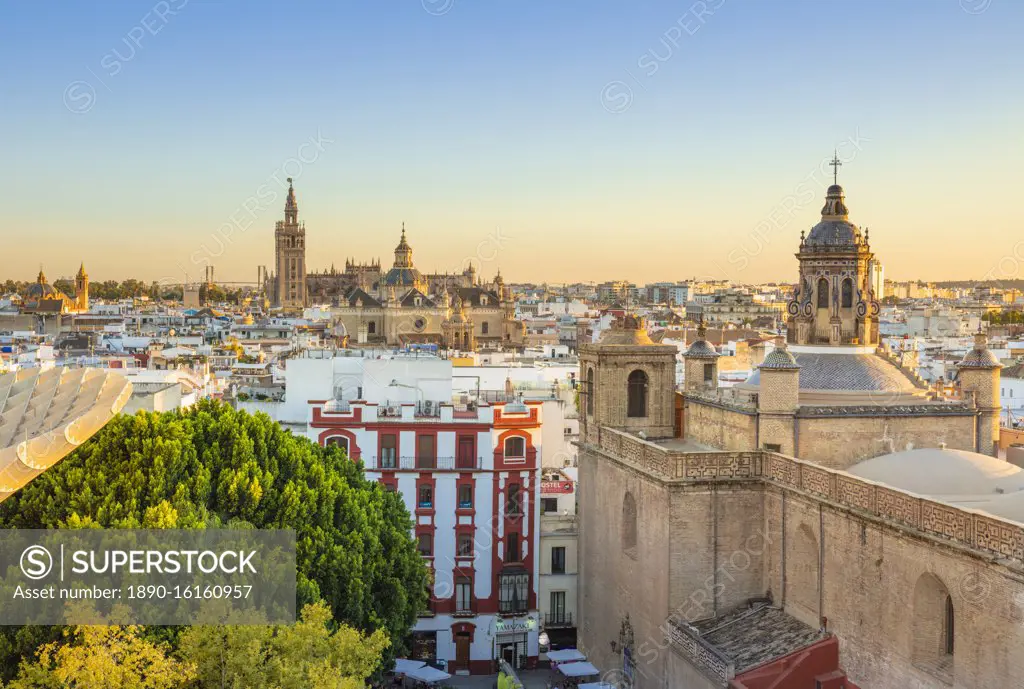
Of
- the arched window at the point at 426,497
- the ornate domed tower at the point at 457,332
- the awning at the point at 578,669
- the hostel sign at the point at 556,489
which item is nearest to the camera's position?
the awning at the point at 578,669

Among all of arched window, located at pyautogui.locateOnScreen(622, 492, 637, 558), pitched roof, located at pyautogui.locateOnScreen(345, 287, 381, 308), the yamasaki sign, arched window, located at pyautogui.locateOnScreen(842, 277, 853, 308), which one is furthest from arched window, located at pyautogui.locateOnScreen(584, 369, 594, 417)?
pitched roof, located at pyautogui.locateOnScreen(345, 287, 381, 308)

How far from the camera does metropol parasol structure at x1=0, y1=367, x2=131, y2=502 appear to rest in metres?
15.2

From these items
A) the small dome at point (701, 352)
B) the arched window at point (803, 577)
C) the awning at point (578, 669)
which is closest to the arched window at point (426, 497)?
the awning at point (578, 669)

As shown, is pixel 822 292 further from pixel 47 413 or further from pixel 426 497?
pixel 47 413

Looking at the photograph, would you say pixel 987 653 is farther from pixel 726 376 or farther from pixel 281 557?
pixel 726 376

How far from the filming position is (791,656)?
1933 centimetres

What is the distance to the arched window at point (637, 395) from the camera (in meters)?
26.6

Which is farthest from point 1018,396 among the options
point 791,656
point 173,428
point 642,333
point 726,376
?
point 173,428

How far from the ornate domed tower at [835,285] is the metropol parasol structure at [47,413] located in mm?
14537

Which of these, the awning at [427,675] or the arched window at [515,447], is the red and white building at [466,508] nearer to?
the arched window at [515,447]

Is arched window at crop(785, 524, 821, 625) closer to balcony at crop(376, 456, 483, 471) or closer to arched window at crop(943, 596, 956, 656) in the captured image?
arched window at crop(943, 596, 956, 656)

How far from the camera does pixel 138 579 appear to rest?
635 inches

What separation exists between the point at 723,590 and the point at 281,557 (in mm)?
8684

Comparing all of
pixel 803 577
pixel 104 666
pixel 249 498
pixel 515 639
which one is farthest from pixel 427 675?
pixel 104 666
